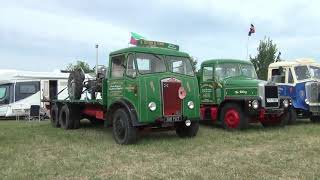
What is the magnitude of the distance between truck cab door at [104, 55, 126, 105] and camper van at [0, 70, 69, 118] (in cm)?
1090

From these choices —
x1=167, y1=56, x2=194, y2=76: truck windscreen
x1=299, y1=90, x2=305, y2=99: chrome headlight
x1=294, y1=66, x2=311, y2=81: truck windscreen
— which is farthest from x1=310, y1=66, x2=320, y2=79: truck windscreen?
x1=167, y1=56, x2=194, y2=76: truck windscreen

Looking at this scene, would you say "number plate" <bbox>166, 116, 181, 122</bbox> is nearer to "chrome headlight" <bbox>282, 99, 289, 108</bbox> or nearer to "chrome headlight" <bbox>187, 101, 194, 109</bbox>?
"chrome headlight" <bbox>187, 101, 194, 109</bbox>

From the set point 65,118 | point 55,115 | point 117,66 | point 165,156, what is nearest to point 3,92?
point 55,115

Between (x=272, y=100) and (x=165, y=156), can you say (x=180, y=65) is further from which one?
(x=272, y=100)

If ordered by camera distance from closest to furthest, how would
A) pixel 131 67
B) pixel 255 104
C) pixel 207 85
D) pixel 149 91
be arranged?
pixel 149 91, pixel 131 67, pixel 255 104, pixel 207 85

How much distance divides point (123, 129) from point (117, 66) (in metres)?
1.68

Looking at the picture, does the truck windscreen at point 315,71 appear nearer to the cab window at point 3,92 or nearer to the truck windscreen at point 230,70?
the truck windscreen at point 230,70

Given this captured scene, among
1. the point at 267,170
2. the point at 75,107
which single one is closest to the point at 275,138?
the point at 267,170

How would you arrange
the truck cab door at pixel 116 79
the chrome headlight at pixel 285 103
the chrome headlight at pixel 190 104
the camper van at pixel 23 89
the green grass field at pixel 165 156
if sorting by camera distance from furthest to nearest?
1. the camper van at pixel 23 89
2. the chrome headlight at pixel 285 103
3. the chrome headlight at pixel 190 104
4. the truck cab door at pixel 116 79
5. the green grass field at pixel 165 156

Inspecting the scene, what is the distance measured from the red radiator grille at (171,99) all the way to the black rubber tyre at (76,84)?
Result: 457 cm

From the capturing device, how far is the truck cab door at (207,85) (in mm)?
15250

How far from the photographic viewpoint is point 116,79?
12.0m

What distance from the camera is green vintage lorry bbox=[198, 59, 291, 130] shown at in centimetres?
1398

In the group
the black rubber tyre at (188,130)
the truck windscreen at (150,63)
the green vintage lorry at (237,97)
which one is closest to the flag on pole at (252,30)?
the green vintage lorry at (237,97)
